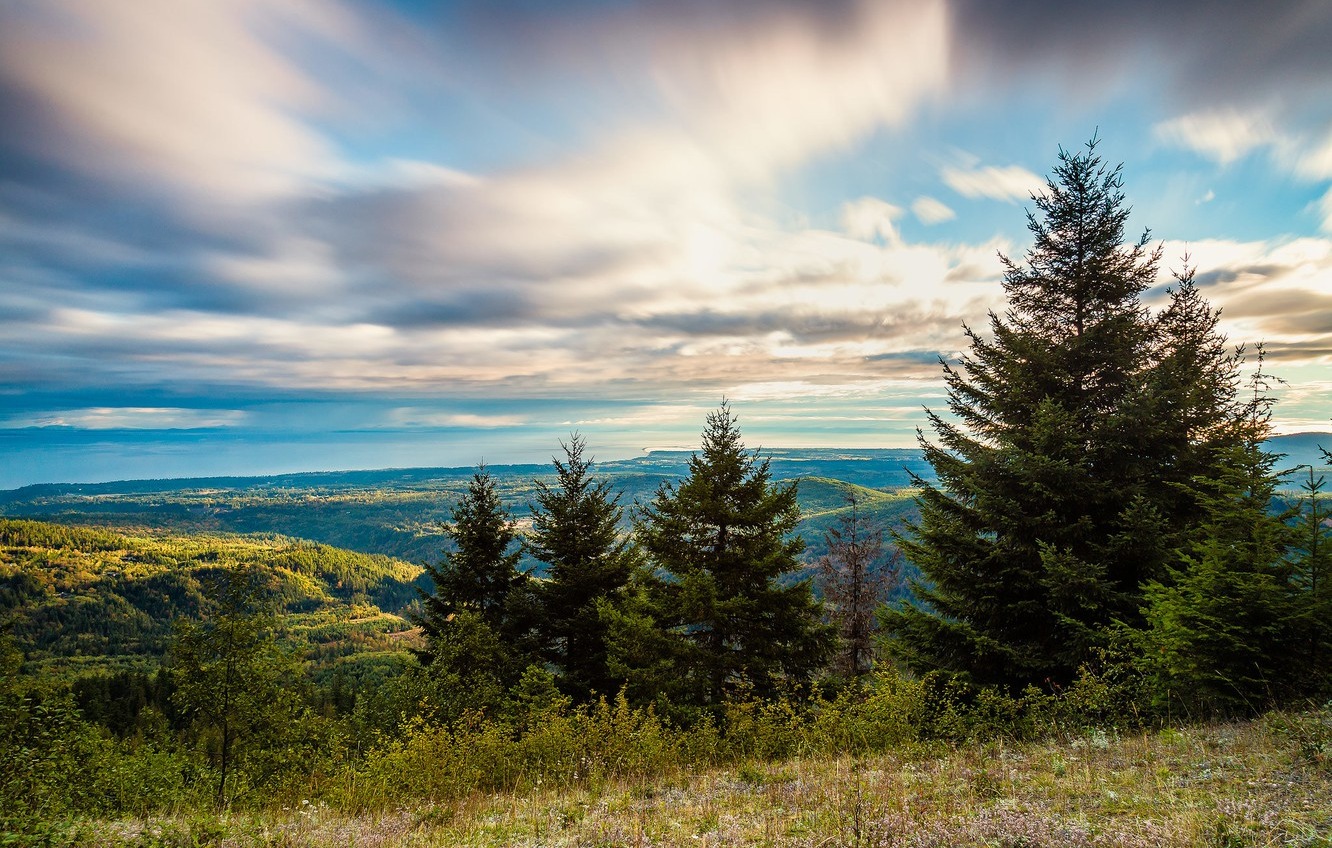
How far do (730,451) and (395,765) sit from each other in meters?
12.5

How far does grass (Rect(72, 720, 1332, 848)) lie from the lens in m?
5.19

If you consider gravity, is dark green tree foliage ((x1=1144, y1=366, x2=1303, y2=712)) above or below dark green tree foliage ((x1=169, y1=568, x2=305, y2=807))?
above

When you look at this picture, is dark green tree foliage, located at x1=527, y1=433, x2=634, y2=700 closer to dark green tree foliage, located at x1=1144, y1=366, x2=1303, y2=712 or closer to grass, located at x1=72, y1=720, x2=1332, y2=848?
grass, located at x1=72, y1=720, x2=1332, y2=848

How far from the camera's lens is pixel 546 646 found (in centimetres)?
2283

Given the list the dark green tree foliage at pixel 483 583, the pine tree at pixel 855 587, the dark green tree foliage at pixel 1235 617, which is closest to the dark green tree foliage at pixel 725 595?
the dark green tree foliage at pixel 483 583

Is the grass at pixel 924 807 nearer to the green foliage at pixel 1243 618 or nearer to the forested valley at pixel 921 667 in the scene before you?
the forested valley at pixel 921 667

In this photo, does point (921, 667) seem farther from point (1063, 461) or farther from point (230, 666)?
point (230, 666)

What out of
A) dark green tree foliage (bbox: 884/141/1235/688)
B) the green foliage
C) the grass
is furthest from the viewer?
dark green tree foliage (bbox: 884/141/1235/688)

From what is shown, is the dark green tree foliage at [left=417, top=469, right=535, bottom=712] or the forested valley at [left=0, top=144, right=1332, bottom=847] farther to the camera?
the dark green tree foliage at [left=417, top=469, right=535, bottom=712]

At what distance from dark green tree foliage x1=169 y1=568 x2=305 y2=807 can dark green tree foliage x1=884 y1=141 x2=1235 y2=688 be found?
58.4ft

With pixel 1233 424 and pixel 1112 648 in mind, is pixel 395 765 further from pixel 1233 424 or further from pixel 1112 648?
pixel 1233 424

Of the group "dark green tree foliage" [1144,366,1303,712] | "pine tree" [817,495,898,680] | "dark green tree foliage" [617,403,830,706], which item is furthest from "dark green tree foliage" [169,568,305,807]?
"pine tree" [817,495,898,680]

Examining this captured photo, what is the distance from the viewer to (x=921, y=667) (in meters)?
13.9

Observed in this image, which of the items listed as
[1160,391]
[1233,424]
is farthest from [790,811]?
[1233,424]
